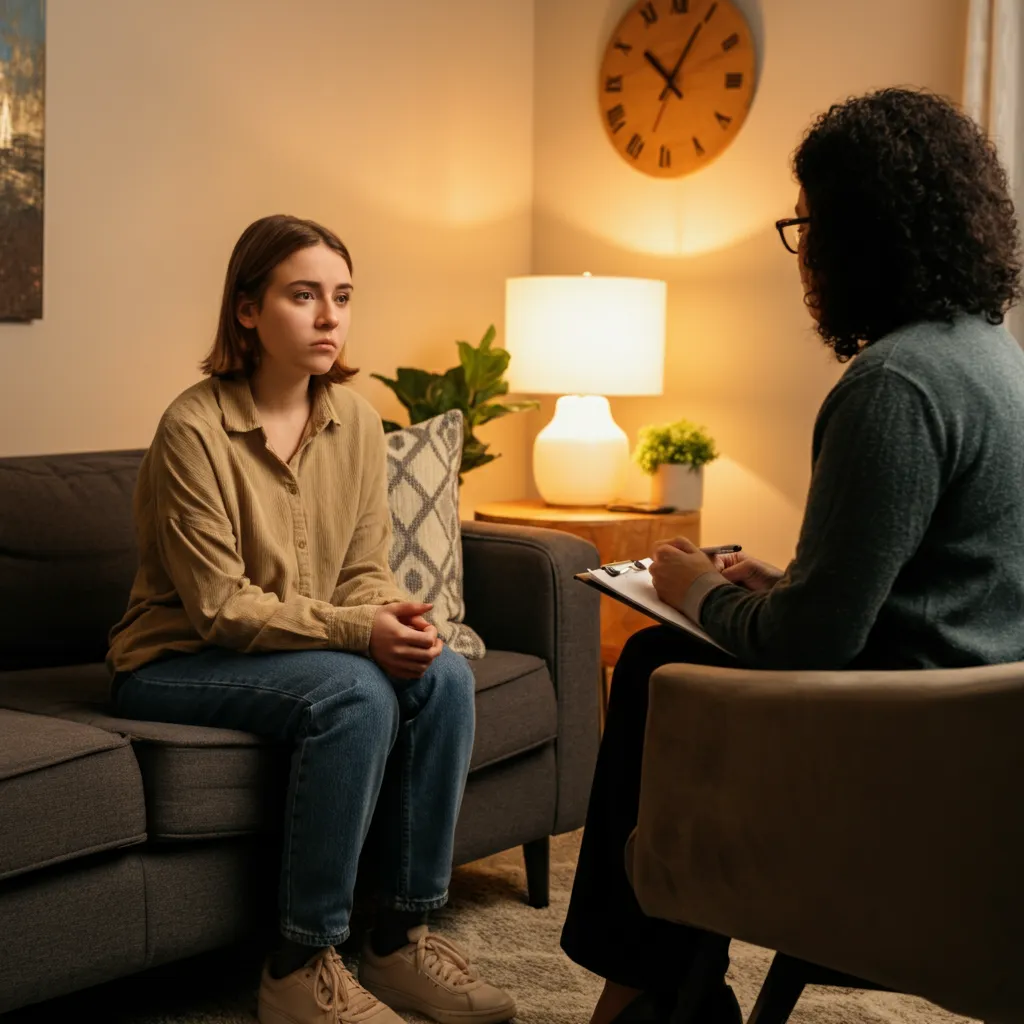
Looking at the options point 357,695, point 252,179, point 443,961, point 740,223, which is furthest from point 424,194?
point 443,961

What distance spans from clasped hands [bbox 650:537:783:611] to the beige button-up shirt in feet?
1.59

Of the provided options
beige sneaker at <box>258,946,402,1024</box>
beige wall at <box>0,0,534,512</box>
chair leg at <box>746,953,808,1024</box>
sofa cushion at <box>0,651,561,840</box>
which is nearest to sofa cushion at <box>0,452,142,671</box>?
sofa cushion at <box>0,651,561,840</box>

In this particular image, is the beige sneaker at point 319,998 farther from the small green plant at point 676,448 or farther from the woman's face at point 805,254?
the small green plant at point 676,448

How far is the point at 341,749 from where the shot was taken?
186 centimetres

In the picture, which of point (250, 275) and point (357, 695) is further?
point (250, 275)

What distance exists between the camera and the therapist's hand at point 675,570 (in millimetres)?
1627

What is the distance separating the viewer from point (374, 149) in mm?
3662

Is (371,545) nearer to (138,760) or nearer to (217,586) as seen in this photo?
(217,586)

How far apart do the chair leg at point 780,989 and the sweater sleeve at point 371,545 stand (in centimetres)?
93

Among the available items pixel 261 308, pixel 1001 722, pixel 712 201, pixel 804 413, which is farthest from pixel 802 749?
pixel 712 201

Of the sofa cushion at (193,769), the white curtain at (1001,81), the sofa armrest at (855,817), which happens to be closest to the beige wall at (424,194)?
the white curtain at (1001,81)

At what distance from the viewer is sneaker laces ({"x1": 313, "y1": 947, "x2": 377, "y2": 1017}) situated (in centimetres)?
188

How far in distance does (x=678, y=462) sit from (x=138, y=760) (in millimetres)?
1902

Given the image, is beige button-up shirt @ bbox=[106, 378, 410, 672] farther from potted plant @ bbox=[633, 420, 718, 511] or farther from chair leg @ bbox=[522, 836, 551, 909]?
potted plant @ bbox=[633, 420, 718, 511]
